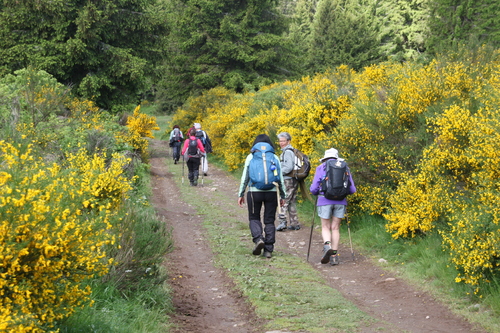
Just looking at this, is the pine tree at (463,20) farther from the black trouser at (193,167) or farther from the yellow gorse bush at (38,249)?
the yellow gorse bush at (38,249)

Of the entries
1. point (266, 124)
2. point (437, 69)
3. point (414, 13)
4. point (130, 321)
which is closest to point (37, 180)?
point (130, 321)

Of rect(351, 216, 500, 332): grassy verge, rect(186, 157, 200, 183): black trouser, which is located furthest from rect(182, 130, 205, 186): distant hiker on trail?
rect(351, 216, 500, 332): grassy verge

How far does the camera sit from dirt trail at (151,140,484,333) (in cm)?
588

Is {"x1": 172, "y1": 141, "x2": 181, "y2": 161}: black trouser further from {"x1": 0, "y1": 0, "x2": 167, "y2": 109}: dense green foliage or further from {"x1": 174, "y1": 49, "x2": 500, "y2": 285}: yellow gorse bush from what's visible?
{"x1": 174, "y1": 49, "x2": 500, "y2": 285}: yellow gorse bush

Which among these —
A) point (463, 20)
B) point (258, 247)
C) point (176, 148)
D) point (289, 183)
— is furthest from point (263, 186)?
point (463, 20)

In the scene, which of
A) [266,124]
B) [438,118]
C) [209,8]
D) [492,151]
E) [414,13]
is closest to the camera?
[492,151]

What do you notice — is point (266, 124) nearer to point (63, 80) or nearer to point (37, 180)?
point (63, 80)

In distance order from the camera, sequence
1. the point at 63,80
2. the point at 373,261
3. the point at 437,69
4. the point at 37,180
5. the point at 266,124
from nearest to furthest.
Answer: the point at 37,180, the point at 373,261, the point at 437,69, the point at 266,124, the point at 63,80

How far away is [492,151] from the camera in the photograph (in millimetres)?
6438

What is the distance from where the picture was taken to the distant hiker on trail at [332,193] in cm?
848

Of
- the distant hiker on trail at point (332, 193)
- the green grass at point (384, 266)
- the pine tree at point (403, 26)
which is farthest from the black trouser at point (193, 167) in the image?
the pine tree at point (403, 26)

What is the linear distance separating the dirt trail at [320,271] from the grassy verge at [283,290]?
18 cm

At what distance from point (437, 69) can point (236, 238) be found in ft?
17.7

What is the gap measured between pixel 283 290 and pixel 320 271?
4.92 ft
